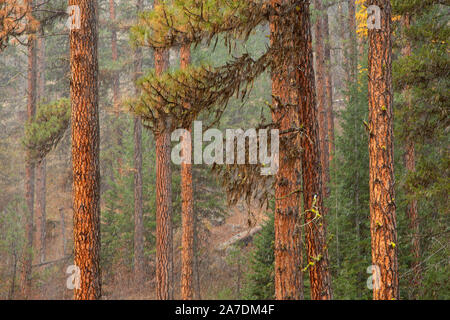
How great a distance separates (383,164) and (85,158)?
4.58m

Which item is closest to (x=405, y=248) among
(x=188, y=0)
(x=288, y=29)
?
(x=288, y=29)

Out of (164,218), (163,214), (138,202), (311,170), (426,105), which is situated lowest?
(164,218)

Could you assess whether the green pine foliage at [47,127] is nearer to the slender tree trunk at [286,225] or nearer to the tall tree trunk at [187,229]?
the tall tree trunk at [187,229]

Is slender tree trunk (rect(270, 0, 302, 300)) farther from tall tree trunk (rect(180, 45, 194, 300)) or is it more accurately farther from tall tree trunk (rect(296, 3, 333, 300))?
tall tree trunk (rect(180, 45, 194, 300))

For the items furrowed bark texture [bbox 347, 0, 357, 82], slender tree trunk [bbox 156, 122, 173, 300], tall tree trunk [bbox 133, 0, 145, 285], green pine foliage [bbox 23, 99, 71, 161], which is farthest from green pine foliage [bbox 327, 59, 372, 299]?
tall tree trunk [bbox 133, 0, 145, 285]

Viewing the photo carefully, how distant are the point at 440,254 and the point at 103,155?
18.5 metres

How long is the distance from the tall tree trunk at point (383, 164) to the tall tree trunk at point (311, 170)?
3.34 ft

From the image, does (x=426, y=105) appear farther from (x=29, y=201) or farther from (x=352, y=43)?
(x=29, y=201)

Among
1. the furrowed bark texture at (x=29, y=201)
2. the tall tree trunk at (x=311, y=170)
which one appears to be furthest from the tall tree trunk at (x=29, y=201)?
the tall tree trunk at (x=311, y=170)

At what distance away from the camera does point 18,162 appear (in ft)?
89.6

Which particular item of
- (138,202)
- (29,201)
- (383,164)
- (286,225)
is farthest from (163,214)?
(29,201)

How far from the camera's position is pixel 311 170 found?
6.39 metres

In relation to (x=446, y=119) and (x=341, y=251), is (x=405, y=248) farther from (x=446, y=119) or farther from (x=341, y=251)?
(x=446, y=119)

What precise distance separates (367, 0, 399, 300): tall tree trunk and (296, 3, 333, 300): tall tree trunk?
3.34 feet
